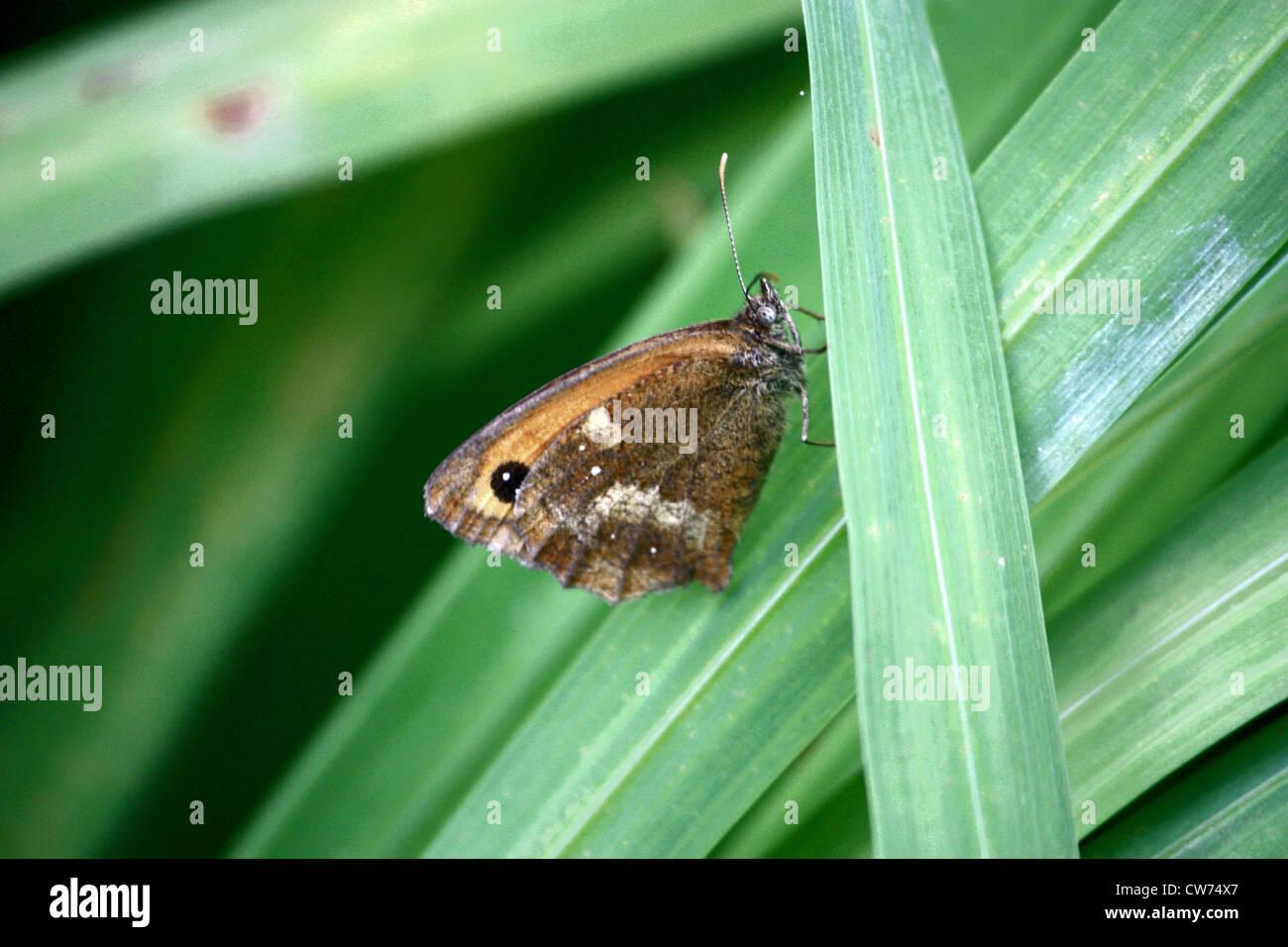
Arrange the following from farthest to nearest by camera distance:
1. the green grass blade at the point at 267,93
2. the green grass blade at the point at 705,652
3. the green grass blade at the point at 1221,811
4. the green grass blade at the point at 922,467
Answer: the green grass blade at the point at 267,93
the green grass blade at the point at 705,652
the green grass blade at the point at 1221,811
the green grass blade at the point at 922,467

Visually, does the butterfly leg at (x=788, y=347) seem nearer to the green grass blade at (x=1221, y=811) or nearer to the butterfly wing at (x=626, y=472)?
the butterfly wing at (x=626, y=472)

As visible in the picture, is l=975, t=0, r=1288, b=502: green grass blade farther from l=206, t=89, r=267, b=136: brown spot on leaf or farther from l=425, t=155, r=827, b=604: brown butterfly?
l=206, t=89, r=267, b=136: brown spot on leaf

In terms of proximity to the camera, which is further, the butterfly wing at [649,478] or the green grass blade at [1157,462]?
the butterfly wing at [649,478]

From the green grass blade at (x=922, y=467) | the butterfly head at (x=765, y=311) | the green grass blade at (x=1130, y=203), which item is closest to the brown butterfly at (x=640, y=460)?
the butterfly head at (x=765, y=311)

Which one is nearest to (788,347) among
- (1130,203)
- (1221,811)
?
(1130,203)

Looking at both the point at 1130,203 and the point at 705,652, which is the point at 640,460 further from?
the point at 1130,203

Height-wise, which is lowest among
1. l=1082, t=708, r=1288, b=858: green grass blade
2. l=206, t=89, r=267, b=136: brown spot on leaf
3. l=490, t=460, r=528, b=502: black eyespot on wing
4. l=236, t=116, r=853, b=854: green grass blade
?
l=1082, t=708, r=1288, b=858: green grass blade

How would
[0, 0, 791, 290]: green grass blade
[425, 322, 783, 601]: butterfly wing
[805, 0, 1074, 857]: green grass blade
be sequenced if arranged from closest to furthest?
[805, 0, 1074, 857]: green grass blade < [0, 0, 791, 290]: green grass blade < [425, 322, 783, 601]: butterfly wing

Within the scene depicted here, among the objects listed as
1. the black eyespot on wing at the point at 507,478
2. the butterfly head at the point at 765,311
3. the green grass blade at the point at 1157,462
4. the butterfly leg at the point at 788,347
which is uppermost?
the butterfly head at the point at 765,311

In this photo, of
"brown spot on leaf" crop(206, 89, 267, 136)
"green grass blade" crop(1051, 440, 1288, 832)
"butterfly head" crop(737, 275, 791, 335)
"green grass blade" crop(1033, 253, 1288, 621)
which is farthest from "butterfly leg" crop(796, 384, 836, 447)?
"brown spot on leaf" crop(206, 89, 267, 136)
